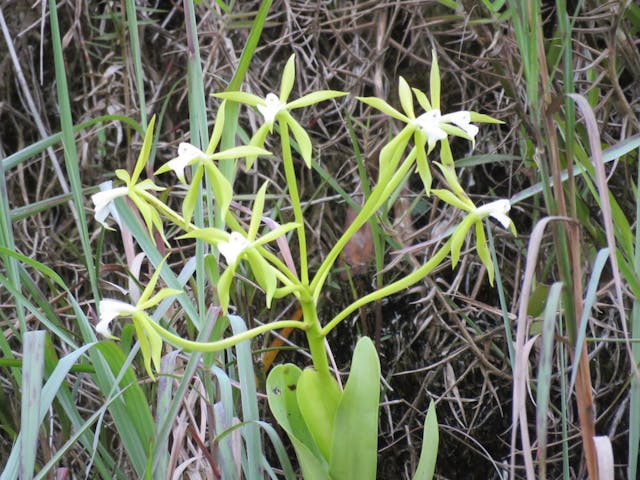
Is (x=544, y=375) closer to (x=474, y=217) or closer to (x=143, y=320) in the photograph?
(x=474, y=217)

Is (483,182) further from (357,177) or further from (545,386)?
(545,386)

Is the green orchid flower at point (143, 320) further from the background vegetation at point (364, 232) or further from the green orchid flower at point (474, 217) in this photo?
the green orchid flower at point (474, 217)

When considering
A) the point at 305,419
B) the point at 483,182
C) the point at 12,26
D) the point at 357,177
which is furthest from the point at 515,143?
the point at 12,26

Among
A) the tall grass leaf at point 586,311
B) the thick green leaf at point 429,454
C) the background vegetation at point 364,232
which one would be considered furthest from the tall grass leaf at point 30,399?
the tall grass leaf at point 586,311

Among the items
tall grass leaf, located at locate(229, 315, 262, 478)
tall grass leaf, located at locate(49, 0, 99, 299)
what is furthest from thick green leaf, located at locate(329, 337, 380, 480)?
tall grass leaf, located at locate(49, 0, 99, 299)

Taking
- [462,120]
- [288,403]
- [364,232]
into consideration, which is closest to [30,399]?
[288,403]

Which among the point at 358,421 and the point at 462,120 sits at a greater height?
the point at 462,120
